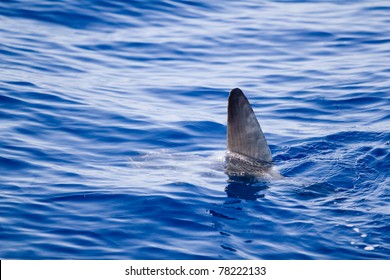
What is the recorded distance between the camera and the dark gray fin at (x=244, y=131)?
1060cm

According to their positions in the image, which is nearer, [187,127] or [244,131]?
[244,131]

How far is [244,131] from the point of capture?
35.6 feet

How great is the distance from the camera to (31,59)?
17.3 metres

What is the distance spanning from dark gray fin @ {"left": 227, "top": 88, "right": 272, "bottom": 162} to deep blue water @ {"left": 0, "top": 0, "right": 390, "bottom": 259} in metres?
0.52

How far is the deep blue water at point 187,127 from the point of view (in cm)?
902

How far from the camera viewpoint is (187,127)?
13938 millimetres

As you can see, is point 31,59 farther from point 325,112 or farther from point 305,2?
point 305,2

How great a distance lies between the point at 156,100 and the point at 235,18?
765 cm

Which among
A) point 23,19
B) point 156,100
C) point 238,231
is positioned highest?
point 23,19

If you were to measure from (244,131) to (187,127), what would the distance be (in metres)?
3.22

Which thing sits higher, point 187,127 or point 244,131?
point 187,127

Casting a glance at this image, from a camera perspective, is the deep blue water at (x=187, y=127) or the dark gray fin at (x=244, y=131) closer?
the deep blue water at (x=187, y=127)

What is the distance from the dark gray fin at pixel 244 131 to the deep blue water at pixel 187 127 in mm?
517

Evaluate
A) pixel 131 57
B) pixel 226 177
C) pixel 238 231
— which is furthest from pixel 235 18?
pixel 238 231
